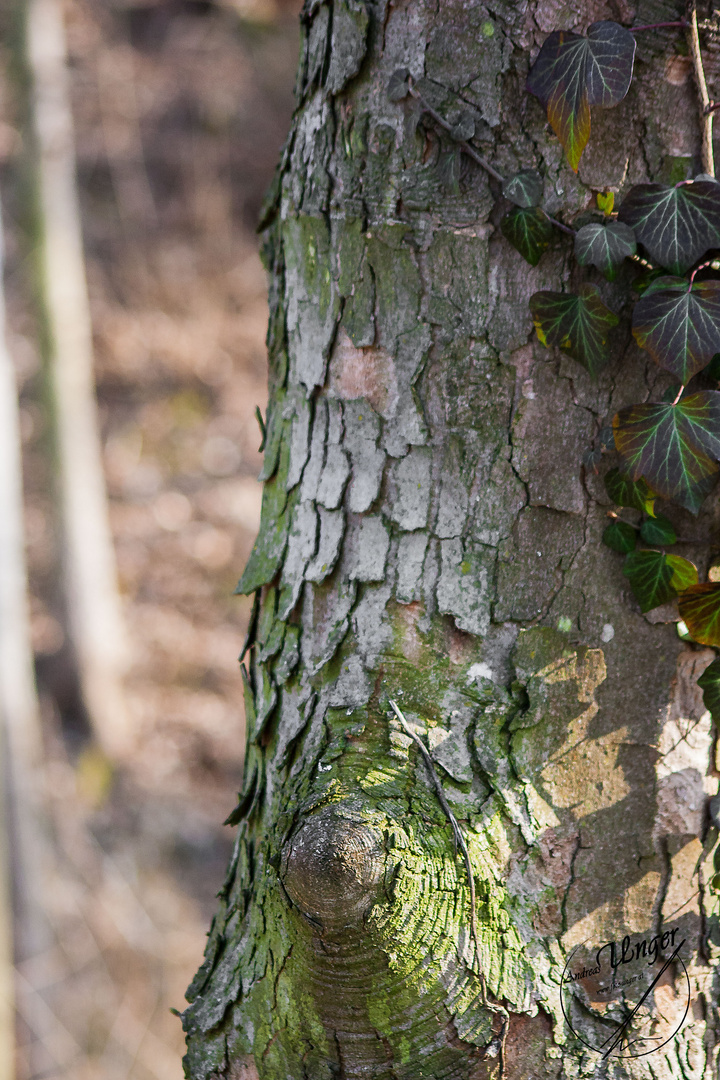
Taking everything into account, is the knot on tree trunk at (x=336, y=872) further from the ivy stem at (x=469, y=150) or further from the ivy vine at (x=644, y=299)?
the ivy stem at (x=469, y=150)

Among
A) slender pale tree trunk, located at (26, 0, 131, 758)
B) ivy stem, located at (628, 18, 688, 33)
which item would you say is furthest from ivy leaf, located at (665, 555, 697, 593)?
slender pale tree trunk, located at (26, 0, 131, 758)

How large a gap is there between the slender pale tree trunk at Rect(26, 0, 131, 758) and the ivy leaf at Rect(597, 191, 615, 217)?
20.3 ft

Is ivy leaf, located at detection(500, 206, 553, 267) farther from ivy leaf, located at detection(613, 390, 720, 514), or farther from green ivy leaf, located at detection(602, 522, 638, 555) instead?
green ivy leaf, located at detection(602, 522, 638, 555)

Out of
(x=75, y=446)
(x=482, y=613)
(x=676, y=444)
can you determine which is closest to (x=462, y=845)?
(x=482, y=613)

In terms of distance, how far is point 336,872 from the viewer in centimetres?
79

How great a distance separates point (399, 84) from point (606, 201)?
0.31 meters

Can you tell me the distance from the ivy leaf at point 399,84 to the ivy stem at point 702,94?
1.13 ft

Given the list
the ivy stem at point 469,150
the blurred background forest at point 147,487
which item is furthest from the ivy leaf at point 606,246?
the blurred background forest at point 147,487

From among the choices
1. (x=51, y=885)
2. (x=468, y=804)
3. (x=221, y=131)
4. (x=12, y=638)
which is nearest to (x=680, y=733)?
(x=468, y=804)

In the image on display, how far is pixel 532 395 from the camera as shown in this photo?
0.95 metres

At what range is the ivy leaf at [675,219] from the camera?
0.87 meters

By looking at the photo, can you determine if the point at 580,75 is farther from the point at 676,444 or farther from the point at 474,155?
the point at 676,444

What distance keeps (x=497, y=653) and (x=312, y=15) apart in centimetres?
95

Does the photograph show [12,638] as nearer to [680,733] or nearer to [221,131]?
[680,733]
